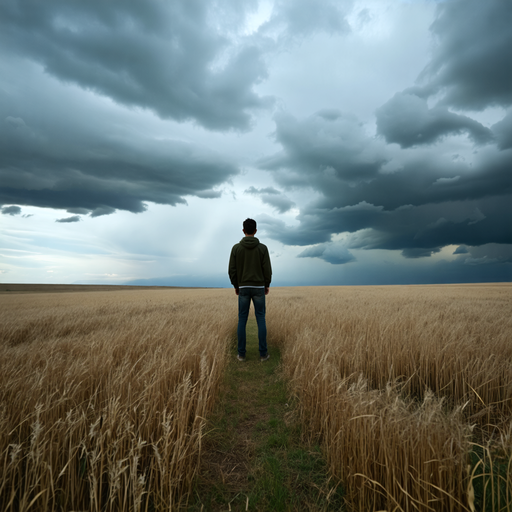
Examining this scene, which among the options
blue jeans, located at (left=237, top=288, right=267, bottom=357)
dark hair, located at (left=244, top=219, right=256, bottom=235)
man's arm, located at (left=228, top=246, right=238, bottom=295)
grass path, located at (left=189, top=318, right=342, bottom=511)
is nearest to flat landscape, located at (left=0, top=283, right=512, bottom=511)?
grass path, located at (left=189, top=318, right=342, bottom=511)

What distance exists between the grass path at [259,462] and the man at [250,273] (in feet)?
5.90

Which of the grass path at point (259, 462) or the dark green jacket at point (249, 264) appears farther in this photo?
the dark green jacket at point (249, 264)

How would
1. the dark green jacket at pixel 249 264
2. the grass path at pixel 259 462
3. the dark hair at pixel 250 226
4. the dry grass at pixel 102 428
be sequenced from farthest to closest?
the dark hair at pixel 250 226 < the dark green jacket at pixel 249 264 < the grass path at pixel 259 462 < the dry grass at pixel 102 428

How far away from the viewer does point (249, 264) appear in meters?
5.84

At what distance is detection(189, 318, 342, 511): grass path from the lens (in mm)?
2012

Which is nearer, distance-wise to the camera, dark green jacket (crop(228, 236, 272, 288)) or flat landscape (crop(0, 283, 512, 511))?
flat landscape (crop(0, 283, 512, 511))

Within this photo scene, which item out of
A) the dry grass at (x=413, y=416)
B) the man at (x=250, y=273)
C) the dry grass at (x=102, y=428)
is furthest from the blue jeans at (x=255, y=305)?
the dry grass at (x=102, y=428)

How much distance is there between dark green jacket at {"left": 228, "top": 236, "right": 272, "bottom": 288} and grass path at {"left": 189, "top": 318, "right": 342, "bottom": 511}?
231 centimetres

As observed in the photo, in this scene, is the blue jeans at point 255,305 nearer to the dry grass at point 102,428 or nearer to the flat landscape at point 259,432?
the flat landscape at point 259,432

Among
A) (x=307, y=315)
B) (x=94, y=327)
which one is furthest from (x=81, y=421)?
(x=307, y=315)

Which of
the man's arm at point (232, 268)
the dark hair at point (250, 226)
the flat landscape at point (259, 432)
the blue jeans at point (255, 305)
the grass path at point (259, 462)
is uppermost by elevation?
the dark hair at point (250, 226)

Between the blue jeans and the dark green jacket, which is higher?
the dark green jacket

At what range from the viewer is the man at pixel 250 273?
5.82 metres

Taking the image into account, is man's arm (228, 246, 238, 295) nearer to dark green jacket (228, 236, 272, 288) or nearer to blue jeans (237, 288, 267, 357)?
dark green jacket (228, 236, 272, 288)
